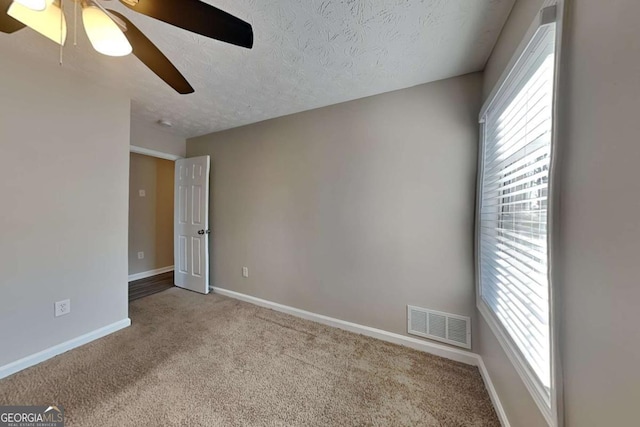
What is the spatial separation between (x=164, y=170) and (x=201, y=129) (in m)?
1.76

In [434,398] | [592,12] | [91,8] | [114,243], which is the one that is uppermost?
[91,8]

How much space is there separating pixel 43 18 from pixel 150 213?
3.67 meters

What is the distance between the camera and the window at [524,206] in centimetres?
86

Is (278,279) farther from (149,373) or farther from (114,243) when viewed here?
(114,243)

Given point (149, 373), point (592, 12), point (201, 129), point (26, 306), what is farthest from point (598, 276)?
point (201, 129)

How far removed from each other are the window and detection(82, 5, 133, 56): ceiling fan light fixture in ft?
5.32

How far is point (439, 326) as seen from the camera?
1911mm

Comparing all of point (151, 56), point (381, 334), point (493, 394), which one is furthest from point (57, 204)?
point (493, 394)

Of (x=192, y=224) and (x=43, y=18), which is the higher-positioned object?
(x=43, y=18)

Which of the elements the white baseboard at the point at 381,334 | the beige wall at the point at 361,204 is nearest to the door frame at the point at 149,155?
the beige wall at the point at 361,204

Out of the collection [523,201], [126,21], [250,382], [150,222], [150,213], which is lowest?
[250,382]

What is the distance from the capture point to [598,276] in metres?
0.61

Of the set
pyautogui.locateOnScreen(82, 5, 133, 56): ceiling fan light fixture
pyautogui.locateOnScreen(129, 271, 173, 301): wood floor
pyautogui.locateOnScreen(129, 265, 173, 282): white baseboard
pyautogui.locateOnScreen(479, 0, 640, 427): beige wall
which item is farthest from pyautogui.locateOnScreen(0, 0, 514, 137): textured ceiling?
pyautogui.locateOnScreen(129, 265, 173, 282): white baseboard

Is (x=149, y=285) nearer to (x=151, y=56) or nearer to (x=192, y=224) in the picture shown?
(x=192, y=224)
